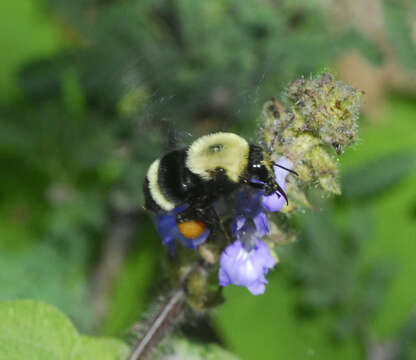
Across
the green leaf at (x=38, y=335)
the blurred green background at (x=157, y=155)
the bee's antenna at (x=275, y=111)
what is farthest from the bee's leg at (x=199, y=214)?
the blurred green background at (x=157, y=155)

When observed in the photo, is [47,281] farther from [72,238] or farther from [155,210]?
[155,210]

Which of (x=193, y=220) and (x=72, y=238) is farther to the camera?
(x=72, y=238)

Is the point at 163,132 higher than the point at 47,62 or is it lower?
lower

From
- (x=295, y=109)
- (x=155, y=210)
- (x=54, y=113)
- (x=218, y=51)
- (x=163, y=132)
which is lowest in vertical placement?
(x=155, y=210)

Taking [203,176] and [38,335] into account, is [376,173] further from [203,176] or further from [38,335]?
[38,335]

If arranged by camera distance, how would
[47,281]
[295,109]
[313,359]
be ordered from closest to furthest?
Answer: [295,109], [47,281], [313,359]

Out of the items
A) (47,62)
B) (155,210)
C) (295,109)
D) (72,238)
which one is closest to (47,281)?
(72,238)

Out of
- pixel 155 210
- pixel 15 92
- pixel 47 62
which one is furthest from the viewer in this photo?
pixel 15 92

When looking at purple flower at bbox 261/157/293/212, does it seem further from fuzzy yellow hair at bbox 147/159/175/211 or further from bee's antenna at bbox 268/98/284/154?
fuzzy yellow hair at bbox 147/159/175/211
